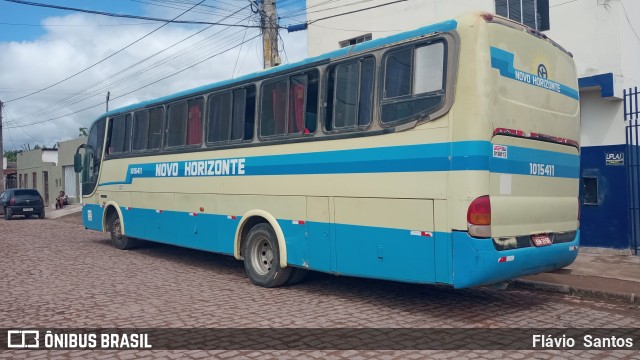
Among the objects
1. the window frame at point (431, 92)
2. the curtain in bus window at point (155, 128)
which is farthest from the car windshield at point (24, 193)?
the window frame at point (431, 92)

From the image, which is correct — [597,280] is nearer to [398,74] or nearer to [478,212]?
[478,212]

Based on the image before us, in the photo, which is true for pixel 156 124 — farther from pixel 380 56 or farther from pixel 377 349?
pixel 377 349

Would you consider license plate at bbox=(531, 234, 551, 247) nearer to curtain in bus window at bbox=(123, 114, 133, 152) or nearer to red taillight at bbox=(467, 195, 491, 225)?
red taillight at bbox=(467, 195, 491, 225)

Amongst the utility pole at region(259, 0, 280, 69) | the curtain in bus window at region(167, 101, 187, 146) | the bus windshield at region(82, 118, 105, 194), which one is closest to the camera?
the curtain in bus window at region(167, 101, 187, 146)

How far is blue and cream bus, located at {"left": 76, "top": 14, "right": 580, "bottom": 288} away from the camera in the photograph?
574cm

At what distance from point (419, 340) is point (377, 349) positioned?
21.5 inches

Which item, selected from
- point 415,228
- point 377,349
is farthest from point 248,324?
point 415,228

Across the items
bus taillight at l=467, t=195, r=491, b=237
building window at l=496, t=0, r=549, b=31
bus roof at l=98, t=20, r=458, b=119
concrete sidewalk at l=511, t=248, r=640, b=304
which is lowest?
concrete sidewalk at l=511, t=248, r=640, b=304

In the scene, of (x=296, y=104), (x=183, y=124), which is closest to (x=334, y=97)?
(x=296, y=104)

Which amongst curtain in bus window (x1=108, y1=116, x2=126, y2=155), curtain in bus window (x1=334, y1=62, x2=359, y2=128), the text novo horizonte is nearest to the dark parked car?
curtain in bus window (x1=108, y1=116, x2=126, y2=155)

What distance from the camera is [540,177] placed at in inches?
252

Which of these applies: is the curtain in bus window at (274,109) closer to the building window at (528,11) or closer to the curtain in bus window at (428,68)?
the curtain in bus window at (428,68)

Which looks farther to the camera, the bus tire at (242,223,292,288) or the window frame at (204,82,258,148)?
the window frame at (204,82,258,148)

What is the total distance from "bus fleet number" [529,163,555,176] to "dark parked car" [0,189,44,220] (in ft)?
87.4
